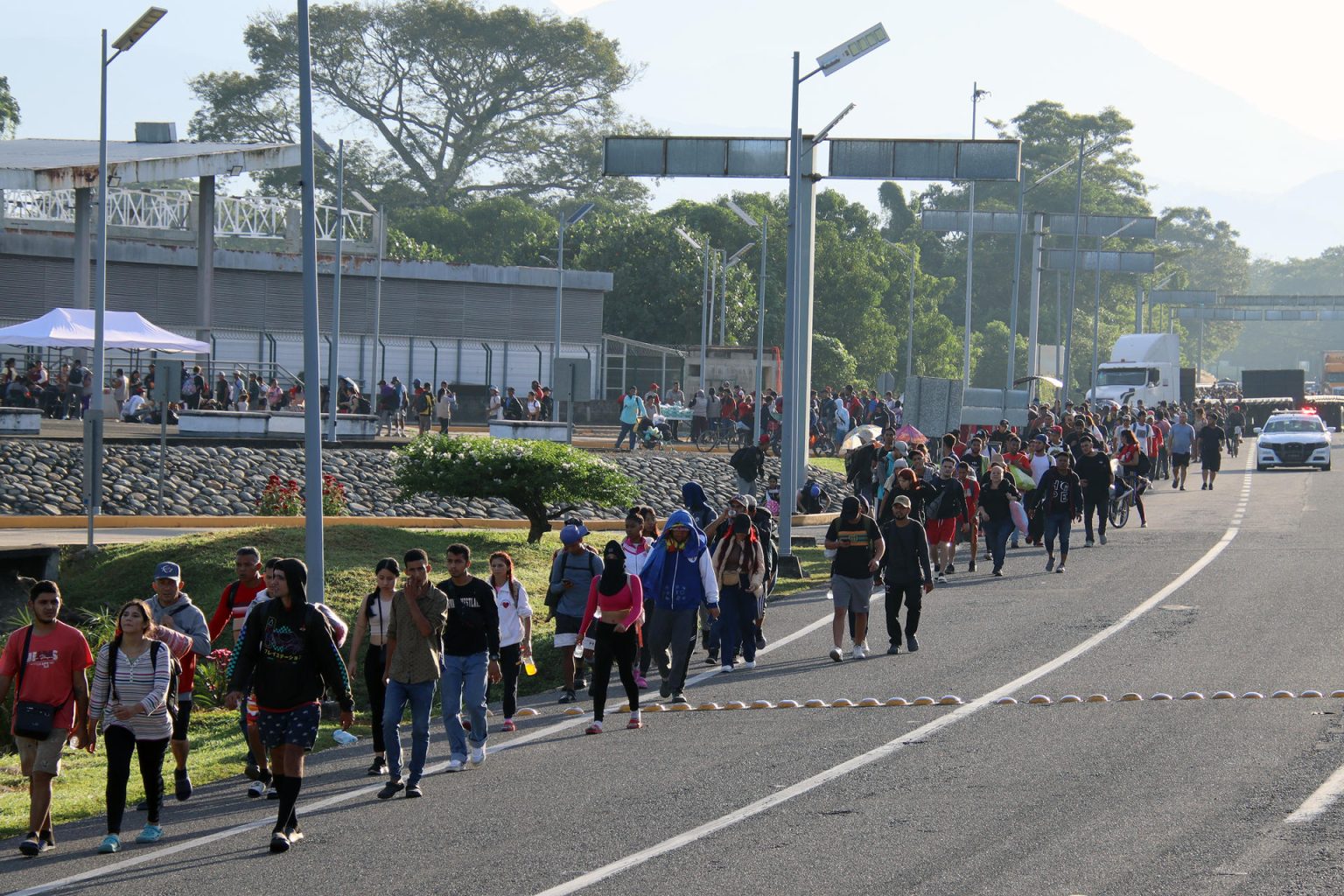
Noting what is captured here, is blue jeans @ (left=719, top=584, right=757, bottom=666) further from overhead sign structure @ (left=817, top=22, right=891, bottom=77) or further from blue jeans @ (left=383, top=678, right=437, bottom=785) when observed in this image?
overhead sign structure @ (left=817, top=22, right=891, bottom=77)

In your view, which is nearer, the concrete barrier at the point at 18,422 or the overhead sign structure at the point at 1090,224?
the concrete barrier at the point at 18,422

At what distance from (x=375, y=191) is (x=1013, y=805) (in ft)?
279

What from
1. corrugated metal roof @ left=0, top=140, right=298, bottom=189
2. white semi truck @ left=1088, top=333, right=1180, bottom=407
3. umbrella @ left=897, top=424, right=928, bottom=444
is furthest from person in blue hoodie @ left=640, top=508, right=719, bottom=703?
white semi truck @ left=1088, top=333, right=1180, bottom=407

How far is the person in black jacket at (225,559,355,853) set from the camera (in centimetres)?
1006

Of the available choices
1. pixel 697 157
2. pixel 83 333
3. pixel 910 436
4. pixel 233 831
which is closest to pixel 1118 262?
pixel 697 157

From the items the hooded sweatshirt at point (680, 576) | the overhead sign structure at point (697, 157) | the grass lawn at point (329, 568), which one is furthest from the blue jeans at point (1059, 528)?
the hooded sweatshirt at point (680, 576)

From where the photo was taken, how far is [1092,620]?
1941cm

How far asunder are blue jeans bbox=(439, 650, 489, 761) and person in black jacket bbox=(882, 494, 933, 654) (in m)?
6.16

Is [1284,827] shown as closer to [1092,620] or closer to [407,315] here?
[1092,620]

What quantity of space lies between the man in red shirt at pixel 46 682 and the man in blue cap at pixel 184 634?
3.78ft

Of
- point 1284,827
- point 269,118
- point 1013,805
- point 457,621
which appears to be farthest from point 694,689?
point 269,118

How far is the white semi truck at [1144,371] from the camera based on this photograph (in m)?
65.2

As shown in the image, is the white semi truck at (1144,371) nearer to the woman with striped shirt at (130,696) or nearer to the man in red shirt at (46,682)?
the woman with striped shirt at (130,696)

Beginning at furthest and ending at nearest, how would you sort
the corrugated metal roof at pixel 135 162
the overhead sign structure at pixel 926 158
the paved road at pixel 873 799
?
the corrugated metal roof at pixel 135 162
the overhead sign structure at pixel 926 158
the paved road at pixel 873 799
